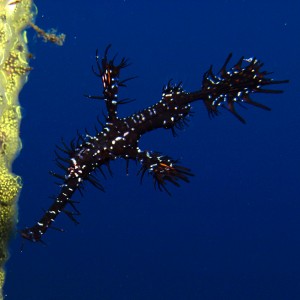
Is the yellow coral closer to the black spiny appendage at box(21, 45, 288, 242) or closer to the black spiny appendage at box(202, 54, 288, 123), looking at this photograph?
the black spiny appendage at box(21, 45, 288, 242)

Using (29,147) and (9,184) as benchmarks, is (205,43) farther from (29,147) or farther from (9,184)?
(9,184)

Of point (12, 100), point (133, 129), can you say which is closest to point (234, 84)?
point (133, 129)

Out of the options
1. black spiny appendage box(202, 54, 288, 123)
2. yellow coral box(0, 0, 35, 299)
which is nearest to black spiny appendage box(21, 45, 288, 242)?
black spiny appendage box(202, 54, 288, 123)

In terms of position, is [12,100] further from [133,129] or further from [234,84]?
[234,84]

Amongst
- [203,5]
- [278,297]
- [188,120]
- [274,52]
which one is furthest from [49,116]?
[188,120]

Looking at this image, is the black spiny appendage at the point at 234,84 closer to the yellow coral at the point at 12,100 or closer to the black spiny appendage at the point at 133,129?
the black spiny appendage at the point at 133,129

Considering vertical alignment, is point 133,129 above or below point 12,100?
above

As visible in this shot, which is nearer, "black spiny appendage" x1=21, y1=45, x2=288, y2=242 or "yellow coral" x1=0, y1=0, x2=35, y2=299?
"yellow coral" x1=0, y1=0, x2=35, y2=299

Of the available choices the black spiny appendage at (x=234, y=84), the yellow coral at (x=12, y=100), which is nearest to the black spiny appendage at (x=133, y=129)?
the black spiny appendage at (x=234, y=84)
